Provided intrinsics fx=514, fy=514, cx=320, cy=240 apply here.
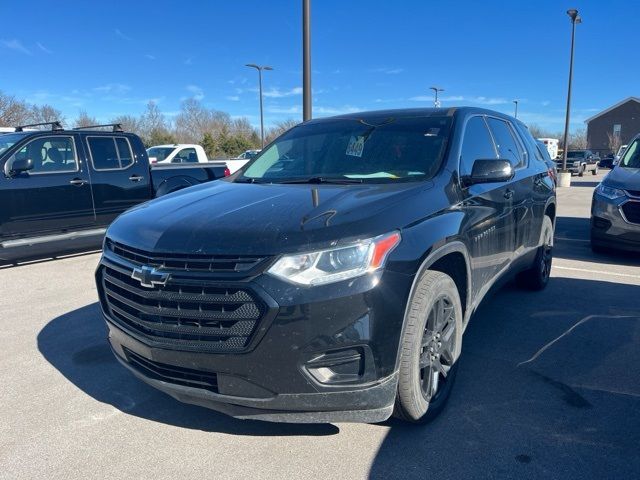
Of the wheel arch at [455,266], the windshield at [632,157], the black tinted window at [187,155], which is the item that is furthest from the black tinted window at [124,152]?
the black tinted window at [187,155]

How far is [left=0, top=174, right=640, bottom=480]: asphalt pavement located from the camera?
2605mm

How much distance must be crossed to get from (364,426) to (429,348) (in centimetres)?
59

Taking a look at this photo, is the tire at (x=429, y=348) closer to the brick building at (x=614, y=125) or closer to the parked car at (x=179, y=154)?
the parked car at (x=179, y=154)

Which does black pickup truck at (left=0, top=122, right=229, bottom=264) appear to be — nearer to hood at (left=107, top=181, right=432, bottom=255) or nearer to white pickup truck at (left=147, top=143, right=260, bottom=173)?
hood at (left=107, top=181, right=432, bottom=255)

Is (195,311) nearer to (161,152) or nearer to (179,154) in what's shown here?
(179,154)

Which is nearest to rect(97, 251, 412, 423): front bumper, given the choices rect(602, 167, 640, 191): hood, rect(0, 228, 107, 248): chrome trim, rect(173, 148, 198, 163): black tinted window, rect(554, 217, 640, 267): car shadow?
rect(0, 228, 107, 248): chrome trim

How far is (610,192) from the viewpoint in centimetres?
733

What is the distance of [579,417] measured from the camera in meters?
3.05

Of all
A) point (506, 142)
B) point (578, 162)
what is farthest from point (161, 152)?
point (578, 162)

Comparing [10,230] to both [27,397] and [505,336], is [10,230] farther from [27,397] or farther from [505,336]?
[505,336]

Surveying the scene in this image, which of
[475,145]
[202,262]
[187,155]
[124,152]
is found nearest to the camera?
[202,262]

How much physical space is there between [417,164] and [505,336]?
6.01 feet

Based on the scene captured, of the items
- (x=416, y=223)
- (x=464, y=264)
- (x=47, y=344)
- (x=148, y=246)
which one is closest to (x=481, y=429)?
(x=464, y=264)

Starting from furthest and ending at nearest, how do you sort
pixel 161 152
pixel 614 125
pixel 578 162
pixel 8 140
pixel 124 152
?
pixel 614 125, pixel 578 162, pixel 161 152, pixel 124 152, pixel 8 140
